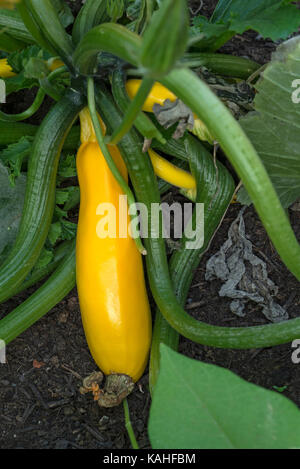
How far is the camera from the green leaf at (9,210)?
6.75 ft

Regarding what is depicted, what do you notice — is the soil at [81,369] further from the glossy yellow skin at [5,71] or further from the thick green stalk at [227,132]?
the glossy yellow skin at [5,71]

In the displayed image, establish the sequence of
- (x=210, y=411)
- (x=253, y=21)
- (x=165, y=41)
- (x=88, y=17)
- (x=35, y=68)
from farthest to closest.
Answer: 1. (x=88, y=17)
2. (x=253, y=21)
3. (x=35, y=68)
4. (x=210, y=411)
5. (x=165, y=41)

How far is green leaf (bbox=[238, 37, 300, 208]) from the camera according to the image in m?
1.77

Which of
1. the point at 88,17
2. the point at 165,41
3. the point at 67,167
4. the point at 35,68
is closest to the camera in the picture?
the point at 165,41

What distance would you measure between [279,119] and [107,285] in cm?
77

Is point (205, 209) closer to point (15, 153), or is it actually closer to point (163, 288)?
point (163, 288)

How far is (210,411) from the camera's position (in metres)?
1.27

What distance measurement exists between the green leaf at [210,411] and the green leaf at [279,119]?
2.90 ft

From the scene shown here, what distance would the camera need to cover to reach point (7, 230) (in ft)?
6.78

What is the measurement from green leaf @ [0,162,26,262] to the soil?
221 mm

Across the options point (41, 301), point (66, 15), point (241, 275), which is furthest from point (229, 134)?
point (66, 15)

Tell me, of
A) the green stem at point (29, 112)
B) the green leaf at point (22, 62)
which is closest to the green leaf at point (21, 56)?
the green leaf at point (22, 62)

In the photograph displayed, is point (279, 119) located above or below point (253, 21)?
below
